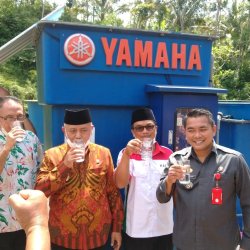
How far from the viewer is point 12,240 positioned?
2932mm

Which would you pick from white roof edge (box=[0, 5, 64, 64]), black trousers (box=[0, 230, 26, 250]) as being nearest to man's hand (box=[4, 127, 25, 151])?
black trousers (box=[0, 230, 26, 250])

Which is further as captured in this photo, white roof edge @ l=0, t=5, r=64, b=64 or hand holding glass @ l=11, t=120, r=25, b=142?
white roof edge @ l=0, t=5, r=64, b=64

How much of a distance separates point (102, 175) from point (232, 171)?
1.01m

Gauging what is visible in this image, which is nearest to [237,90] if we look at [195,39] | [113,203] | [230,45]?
[230,45]

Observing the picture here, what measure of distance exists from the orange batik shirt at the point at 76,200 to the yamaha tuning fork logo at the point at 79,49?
1252mm

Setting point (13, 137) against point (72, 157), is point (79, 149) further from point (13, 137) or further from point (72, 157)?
point (13, 137)

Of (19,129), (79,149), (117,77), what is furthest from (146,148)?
(117,77)

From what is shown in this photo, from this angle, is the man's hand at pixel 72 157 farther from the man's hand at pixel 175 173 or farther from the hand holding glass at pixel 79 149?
the man's hand at pixel 175 173

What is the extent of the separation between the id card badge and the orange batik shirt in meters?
0.87

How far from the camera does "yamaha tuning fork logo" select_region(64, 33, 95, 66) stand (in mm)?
3688

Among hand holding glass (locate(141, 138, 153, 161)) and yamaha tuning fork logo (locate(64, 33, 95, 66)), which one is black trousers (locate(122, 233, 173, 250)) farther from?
yamaha tuning fork logo (locate(64, 33, 95, 66))

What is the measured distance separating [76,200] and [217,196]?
42.1 inches

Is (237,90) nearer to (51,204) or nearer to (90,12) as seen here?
(90,12)

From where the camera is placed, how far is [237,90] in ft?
76.5
